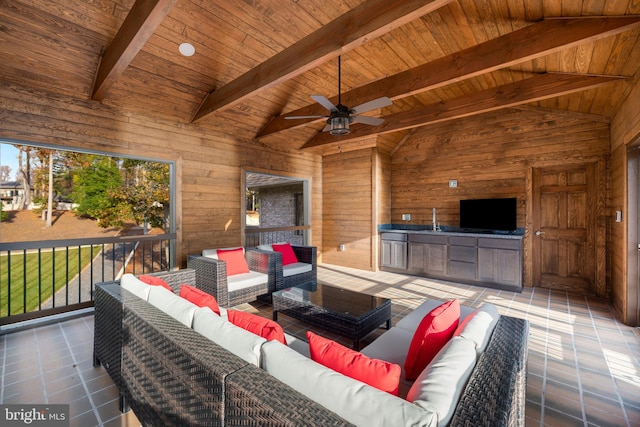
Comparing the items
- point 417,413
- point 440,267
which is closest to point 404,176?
point 440,267

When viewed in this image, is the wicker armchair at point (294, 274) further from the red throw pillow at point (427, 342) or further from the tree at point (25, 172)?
the tree at point (25, 172)

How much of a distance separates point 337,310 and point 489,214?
152 inches

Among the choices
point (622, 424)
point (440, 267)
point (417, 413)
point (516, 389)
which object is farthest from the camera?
point (440, 267)

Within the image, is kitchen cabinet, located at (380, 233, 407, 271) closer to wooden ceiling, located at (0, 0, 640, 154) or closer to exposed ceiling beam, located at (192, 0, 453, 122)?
wooden ceiling, located at (0, 0, 640, 154)

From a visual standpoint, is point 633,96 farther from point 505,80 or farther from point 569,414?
point 569,414

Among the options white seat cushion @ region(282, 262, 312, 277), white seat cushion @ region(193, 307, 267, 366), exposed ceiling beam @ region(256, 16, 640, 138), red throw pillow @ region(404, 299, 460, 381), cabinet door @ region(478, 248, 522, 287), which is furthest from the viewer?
cabinet door @ region(478, 248, 522, 287)

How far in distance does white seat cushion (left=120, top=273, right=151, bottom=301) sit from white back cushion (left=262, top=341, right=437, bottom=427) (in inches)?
50.2

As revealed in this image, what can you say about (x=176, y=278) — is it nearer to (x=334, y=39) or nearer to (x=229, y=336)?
(x=229, y=336)

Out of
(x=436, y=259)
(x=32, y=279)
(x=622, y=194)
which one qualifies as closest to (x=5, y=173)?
(x=32, y=279)

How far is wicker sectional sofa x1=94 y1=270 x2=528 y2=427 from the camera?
817 mm

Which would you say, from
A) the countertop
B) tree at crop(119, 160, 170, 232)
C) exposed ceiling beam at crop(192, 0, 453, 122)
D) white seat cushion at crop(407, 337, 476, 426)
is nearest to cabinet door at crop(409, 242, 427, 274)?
the countertop

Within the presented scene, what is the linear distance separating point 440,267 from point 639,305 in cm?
248

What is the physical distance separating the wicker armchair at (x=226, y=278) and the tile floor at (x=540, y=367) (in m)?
0.28

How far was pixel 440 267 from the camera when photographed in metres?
5.20
